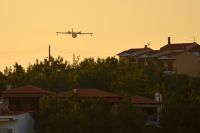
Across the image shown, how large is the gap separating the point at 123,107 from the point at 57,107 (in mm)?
5578

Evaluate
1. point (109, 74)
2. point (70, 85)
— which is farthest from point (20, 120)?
point (109, 74)

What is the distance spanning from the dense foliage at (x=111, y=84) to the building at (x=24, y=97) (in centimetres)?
679

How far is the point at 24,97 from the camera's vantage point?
5850 centimetres

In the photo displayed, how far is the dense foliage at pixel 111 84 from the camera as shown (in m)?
45.0

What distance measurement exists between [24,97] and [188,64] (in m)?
45.5

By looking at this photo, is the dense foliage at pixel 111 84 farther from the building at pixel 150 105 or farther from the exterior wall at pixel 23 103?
the exterior wall at pixel 23 103

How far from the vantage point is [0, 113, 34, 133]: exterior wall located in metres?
47.9

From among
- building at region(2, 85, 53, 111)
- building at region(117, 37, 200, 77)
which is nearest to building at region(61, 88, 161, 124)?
building at region(2, 85, 53, 111)

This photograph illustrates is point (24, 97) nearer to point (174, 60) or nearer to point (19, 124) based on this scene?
point (19, 124)

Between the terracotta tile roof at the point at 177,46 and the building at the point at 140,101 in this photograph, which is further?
Answer: the terracotta tile roof at the point at 177,46

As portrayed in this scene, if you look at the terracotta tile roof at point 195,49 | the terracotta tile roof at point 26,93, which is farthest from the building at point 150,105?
the terracotta tile roof at point 195,49

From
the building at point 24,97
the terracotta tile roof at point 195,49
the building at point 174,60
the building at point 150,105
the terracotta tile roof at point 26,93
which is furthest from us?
the terracotta tile roof at point 195,49

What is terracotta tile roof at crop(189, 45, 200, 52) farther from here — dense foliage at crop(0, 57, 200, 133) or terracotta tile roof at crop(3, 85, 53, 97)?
terracotta tile roof at crop(3, 85, 53, 97)

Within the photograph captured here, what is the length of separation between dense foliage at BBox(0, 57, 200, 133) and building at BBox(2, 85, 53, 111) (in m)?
6.79
